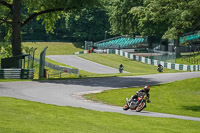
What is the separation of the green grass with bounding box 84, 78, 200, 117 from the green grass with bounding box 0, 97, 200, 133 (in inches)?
198

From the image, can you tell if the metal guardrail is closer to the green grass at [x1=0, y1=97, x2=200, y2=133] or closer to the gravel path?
the green grass at [x1=0, y1=97, x2=200, y2=133]

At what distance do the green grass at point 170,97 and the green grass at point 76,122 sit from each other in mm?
5028

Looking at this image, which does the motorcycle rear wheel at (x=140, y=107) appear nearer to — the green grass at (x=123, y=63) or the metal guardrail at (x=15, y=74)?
the metal guardrail at (x=15, y=74)

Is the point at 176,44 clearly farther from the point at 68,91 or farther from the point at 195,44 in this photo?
the point at 68,91

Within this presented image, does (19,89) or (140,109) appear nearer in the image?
(140,109)

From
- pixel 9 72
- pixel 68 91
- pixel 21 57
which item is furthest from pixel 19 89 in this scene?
pixel 21 57

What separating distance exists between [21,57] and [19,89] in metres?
10.2

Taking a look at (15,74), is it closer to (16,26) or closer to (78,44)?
(16,26)

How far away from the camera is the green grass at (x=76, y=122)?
12.3 meters

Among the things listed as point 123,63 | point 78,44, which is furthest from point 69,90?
point 78,44

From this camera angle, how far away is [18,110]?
53.1 ft

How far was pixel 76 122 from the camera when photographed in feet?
46.8

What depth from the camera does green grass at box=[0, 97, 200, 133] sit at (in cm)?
1235

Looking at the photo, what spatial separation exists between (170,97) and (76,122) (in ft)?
48.1
